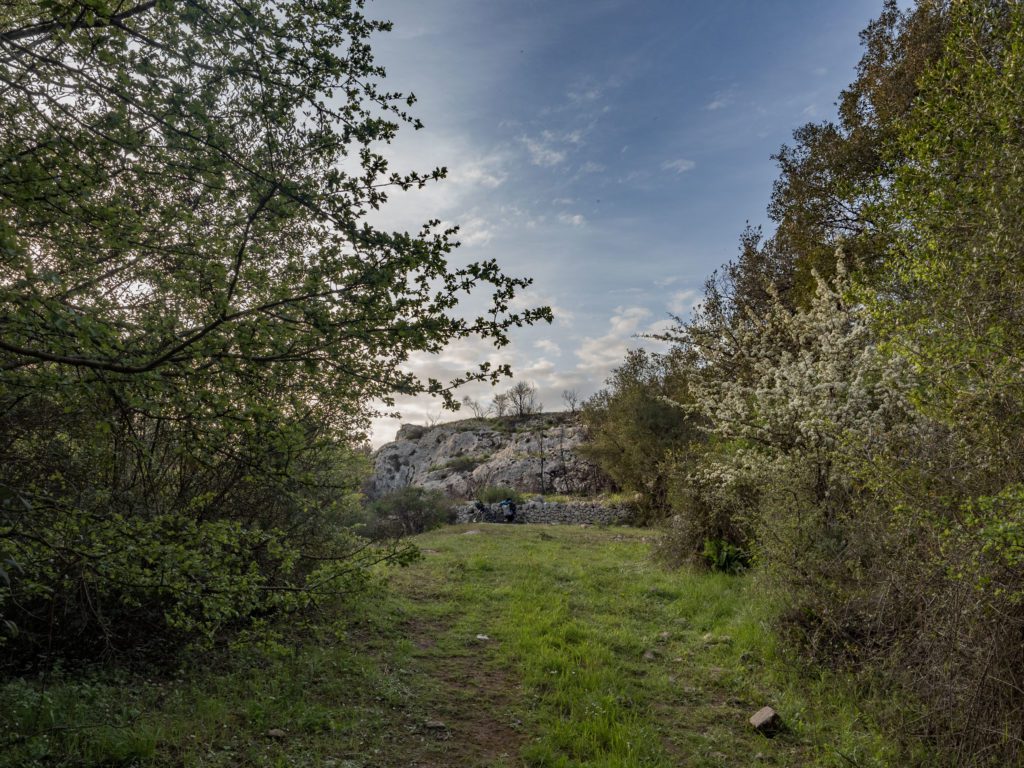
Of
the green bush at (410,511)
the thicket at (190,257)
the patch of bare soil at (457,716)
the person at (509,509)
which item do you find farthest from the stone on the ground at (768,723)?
the person at (509,509)

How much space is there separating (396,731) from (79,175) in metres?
5.00

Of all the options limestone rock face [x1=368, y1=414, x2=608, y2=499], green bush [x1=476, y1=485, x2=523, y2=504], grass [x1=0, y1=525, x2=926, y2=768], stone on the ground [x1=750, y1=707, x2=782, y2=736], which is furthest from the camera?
limestone rock face [x1=368, y1=414, x2=608, y2=499]

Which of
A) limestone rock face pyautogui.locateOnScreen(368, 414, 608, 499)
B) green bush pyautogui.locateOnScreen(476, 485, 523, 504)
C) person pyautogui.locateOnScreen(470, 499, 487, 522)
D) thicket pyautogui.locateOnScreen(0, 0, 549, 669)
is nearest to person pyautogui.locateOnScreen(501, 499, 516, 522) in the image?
person pyautogui.locateOnScreen(470, 499, 487, 522)

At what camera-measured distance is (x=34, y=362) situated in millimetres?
3111

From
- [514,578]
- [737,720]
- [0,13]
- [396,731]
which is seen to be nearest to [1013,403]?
[737,720]

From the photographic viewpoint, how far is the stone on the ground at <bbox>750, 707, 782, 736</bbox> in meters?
5.06

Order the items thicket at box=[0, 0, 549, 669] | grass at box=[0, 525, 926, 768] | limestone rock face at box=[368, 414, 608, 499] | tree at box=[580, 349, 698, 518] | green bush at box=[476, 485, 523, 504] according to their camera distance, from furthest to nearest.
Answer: limestone rock face at box=[368, 414, 608, 499] < green bush at box=[476, 485, 523, 504] < tree at box=[580, 349, 698, 518] < grass at box=[0, 525, 926, 768] < thicket at box=[0, 0, 549, 669]

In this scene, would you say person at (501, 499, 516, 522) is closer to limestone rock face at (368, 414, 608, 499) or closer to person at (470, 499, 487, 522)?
person at (470, 499, 487, 522)

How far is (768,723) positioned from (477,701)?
2817 millimetres

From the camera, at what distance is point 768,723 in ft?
16.7

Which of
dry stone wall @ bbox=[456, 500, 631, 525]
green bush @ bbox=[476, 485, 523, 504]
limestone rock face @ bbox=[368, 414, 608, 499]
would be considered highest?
limestone rock face @ bbox=[368, 414, 608, 499]

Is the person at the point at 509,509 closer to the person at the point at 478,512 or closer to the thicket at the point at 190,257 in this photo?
the person at the point at 478,512

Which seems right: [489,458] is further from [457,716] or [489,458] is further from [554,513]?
[457,716]

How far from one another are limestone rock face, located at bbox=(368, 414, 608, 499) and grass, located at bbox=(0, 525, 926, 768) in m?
24.3
